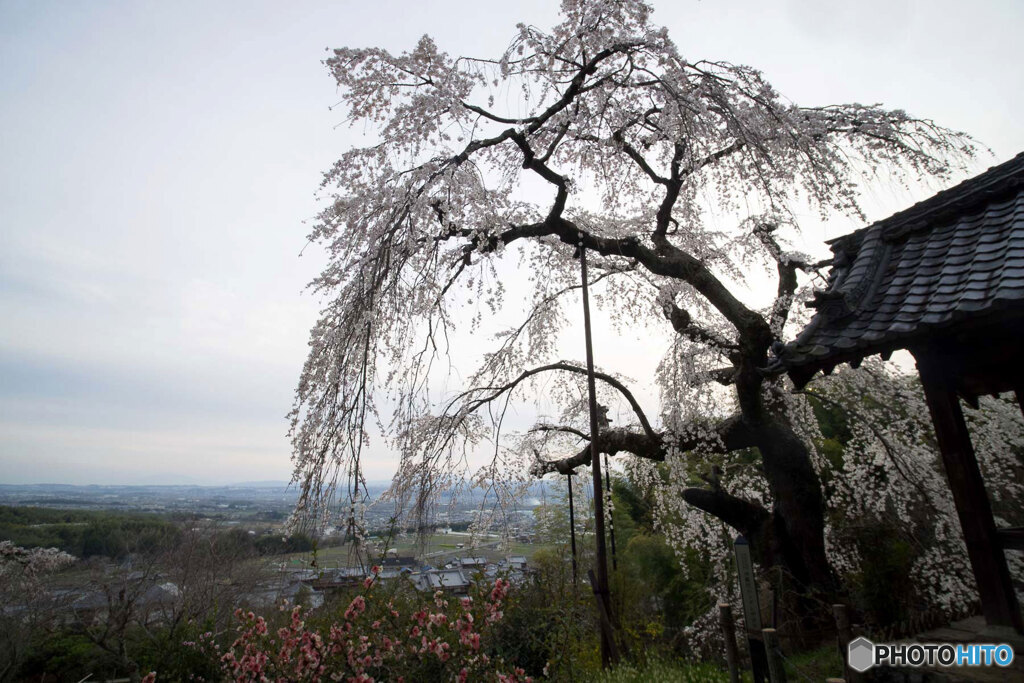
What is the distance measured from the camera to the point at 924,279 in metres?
2.45

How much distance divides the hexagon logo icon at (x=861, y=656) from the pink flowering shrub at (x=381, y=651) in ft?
8.78

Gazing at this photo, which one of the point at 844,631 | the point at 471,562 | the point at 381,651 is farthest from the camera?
the point at 471,562

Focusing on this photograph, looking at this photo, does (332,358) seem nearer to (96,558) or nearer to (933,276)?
(933,276)

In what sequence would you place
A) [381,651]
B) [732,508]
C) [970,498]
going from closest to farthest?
[970,498] < [381,651] < [732,508]

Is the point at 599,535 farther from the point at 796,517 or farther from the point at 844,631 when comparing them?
the point at 796,517

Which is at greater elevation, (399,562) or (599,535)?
(599,535)

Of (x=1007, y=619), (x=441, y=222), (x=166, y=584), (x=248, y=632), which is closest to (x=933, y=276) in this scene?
(x=1007, y=619)

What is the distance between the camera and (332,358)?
2.74 m

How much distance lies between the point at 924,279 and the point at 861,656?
78.5 inches

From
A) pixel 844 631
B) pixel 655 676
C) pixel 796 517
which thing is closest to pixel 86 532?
pixel 655 676

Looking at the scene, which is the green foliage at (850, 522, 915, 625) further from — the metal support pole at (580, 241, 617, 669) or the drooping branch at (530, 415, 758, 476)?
the metal support pole at (580, 241, 617, 669)

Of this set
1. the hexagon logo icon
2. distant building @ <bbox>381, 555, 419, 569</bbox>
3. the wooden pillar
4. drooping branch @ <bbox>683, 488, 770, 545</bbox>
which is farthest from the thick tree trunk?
distant building @ <bbox>381, 555, 419, 569</bbox>

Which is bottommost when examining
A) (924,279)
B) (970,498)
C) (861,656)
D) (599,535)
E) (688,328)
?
(861,656)

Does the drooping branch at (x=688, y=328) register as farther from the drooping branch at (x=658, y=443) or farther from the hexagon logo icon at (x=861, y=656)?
the hexagon logo icon at (x=861, y=656)
